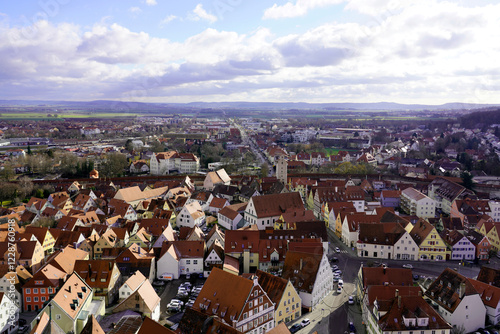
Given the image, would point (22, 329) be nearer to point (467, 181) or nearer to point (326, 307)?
point (326, 307)

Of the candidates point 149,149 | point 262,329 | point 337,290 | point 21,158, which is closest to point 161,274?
point 262,329

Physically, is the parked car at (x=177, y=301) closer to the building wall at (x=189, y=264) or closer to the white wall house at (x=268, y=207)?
the building wall at (x=189, y=264)

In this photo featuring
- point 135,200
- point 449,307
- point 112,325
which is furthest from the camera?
point 135,200

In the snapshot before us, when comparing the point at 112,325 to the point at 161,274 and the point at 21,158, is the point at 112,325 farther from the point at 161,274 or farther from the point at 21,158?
the point at 21,158

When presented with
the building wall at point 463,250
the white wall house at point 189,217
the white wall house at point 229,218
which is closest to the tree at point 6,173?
the white wall house at point 189,217

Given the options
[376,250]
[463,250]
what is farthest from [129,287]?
[463,250]

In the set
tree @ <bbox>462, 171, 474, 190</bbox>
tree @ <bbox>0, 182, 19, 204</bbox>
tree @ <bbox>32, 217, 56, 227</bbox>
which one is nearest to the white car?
tree @ <bbox>32, 217, 56, 227</bbox>
